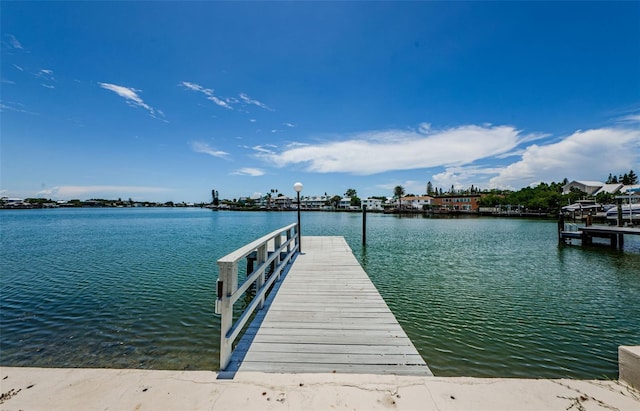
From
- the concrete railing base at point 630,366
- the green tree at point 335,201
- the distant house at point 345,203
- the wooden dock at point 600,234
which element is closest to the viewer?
the concrete railing base at point 630,366

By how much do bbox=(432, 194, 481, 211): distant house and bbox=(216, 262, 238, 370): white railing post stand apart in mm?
85996

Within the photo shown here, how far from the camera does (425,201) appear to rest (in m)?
90.1

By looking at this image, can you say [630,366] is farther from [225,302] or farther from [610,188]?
[610,188]

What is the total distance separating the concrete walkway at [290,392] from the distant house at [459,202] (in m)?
85.0

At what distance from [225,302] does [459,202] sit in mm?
89030

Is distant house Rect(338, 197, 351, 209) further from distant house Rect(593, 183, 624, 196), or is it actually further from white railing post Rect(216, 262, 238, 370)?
white railing post Rect(216, 262, 238, 370)

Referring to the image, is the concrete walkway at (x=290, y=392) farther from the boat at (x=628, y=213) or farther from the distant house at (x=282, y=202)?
the distant house at (x=282, y=202)

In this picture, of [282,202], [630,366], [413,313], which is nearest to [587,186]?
[413,313]

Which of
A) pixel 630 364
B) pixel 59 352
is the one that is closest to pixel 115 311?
pixel 59 352

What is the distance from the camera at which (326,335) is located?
3984mm

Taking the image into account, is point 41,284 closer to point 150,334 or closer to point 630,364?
point 150,334

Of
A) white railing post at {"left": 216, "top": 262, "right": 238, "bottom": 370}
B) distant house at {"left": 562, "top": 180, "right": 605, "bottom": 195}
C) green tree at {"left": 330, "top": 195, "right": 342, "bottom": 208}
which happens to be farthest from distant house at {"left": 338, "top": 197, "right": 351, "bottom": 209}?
white railing post at {"left": 216, "top": 262, "right": 238, "bottom": 370}

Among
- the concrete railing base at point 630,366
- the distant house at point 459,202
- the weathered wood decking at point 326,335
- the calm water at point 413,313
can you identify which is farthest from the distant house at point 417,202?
the concrete railing base at point 630,366

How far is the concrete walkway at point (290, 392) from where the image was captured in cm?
232
